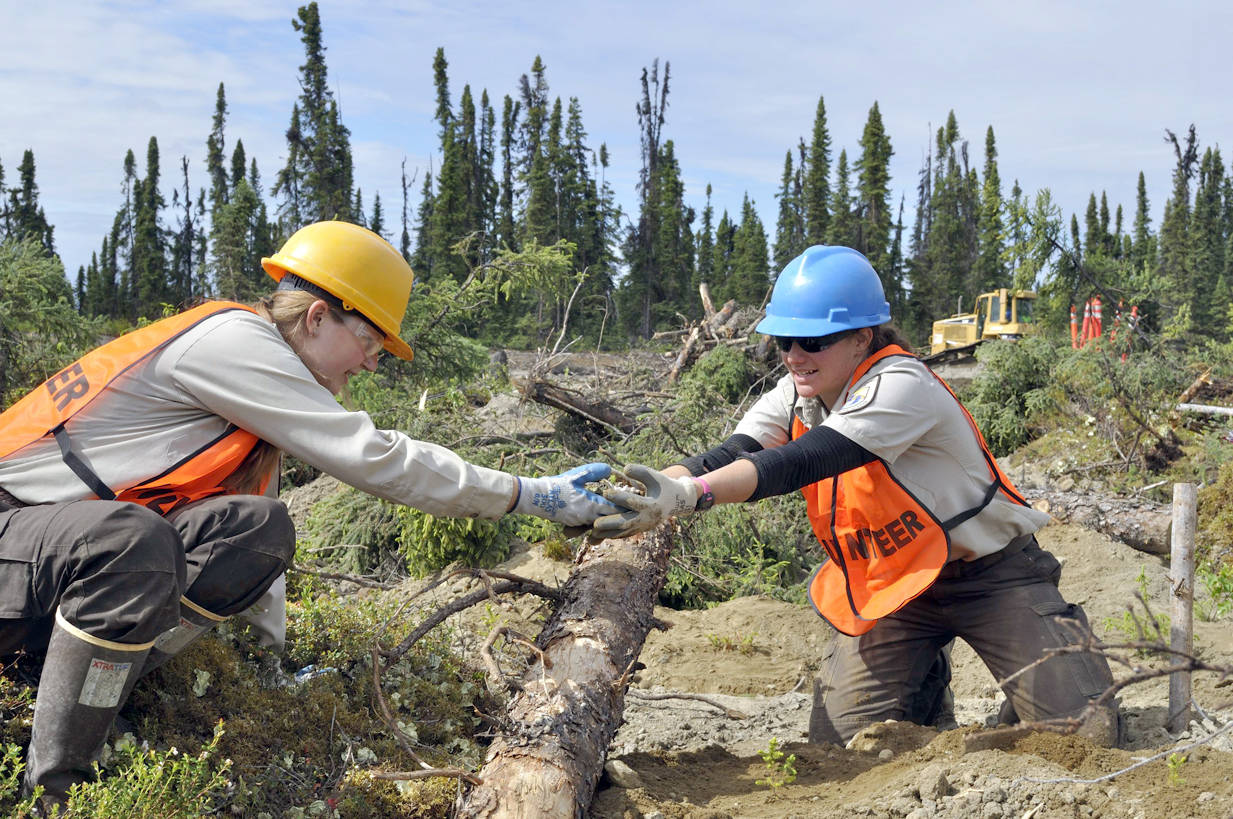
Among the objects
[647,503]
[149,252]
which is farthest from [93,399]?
[149,252]

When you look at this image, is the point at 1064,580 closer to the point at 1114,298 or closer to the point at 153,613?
the point at 153,613

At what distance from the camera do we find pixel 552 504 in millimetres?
3115

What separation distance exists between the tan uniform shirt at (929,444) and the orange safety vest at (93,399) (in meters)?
2.01

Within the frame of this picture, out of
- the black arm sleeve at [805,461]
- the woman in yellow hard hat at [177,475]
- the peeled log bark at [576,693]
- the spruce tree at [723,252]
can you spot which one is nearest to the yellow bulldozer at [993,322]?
the peeled log bark at [576,693]

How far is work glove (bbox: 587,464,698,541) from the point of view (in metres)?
3.13

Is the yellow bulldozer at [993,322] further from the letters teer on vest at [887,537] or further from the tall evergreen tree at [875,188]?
the tall evergreen tree at [875,188]

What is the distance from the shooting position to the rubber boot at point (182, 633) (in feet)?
8.53

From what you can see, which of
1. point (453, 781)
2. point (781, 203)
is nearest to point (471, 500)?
point (453, 781)

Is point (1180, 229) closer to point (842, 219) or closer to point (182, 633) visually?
point (842, 219)

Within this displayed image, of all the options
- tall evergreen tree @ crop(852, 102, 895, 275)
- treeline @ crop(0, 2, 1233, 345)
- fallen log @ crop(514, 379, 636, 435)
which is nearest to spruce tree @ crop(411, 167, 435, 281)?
treeline @ crop(0, 2, 1233, 345)

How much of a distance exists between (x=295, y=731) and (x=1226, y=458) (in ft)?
25.9

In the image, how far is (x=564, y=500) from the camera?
3.14 m

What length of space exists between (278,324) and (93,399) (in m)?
0.60

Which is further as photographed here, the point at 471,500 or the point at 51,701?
the point at 471,500
